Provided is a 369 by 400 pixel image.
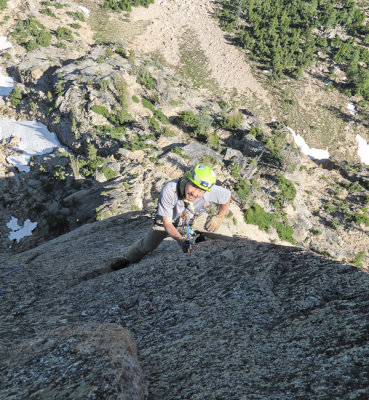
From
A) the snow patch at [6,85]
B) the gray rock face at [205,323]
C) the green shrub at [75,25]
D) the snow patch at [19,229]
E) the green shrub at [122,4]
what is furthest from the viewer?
the green shrub at [122,4]

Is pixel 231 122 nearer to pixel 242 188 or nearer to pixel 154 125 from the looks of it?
pixel 154 125

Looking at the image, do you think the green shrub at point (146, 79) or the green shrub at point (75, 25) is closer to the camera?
the green shrub at point (146, 79)

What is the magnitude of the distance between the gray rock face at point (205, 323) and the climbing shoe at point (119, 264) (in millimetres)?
350

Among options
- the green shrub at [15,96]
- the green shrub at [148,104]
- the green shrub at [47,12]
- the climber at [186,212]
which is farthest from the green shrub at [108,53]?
the climber at [186,212]

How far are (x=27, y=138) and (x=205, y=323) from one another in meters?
43.8

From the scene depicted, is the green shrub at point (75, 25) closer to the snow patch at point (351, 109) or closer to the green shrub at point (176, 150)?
the green shrub at point (176, 150)

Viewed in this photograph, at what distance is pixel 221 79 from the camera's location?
226 ft

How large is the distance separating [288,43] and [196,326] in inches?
3483

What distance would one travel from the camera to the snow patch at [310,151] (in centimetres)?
5906

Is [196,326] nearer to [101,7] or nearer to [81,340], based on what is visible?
[81,340]

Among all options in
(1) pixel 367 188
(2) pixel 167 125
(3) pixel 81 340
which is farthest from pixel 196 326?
(1) pixel 367 188

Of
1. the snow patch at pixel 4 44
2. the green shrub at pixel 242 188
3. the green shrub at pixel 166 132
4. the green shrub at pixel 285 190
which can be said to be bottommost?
the green shrub at pixel 285 190

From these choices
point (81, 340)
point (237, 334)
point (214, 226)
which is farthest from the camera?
point (214, 226)

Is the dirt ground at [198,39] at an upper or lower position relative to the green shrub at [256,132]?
upper
